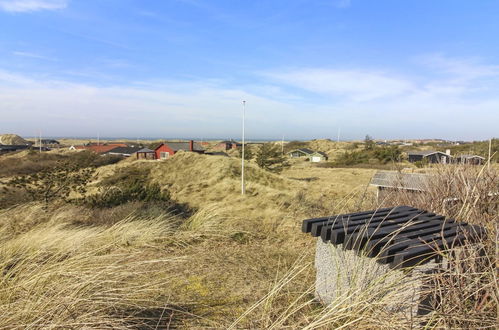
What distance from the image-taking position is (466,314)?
1.92 meters

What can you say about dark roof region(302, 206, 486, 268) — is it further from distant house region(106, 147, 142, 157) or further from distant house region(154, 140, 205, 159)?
distant house region(106, 147, 142, 157)

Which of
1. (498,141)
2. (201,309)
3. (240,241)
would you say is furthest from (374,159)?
(201,309)

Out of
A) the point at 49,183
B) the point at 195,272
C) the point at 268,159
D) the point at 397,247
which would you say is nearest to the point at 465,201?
the point at 397,247

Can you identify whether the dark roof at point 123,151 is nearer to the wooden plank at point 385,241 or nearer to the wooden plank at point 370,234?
the wooden plank at point 370,234

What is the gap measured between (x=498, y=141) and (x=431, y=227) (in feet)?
86.5

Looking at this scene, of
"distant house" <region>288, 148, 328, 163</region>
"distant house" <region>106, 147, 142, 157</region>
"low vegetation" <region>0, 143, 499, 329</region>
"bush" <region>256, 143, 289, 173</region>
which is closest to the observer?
"low vegetation" <region>0, 143, 499, 329</region>

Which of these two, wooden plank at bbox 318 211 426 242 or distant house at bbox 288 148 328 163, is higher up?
wooden plank at bbox 318 211 426 242

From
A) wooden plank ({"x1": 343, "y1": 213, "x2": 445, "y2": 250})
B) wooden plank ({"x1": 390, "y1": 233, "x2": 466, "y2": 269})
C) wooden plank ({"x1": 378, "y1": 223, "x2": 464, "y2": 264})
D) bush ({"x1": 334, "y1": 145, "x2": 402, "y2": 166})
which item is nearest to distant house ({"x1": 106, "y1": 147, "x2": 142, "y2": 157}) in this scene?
bush ({"x1": 334, "y1": 145, "x2": 402, "y2": 166})

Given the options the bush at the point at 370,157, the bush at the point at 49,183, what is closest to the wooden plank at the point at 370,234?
the bush at the point at 49,183

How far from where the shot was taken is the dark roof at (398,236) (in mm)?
2613

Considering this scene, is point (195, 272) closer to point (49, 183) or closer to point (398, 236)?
point (398, 236)

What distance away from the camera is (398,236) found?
3.07 m

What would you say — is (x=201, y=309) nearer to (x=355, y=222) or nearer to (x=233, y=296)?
(x=233, y=296)

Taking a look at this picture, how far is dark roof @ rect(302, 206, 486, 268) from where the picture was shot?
2.61m
